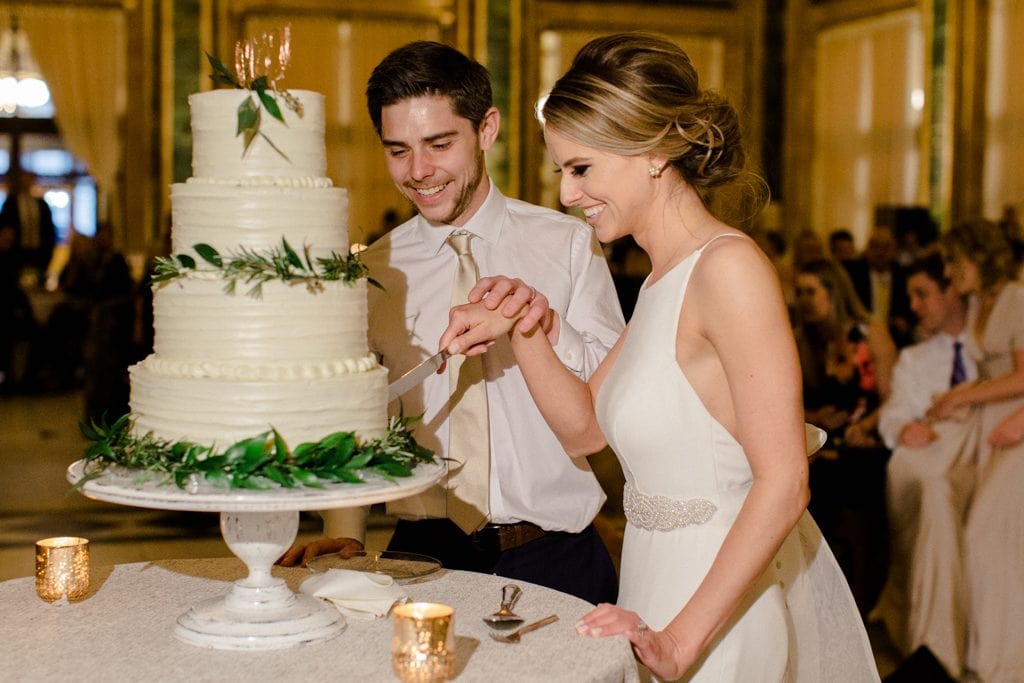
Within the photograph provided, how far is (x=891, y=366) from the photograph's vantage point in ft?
20.8

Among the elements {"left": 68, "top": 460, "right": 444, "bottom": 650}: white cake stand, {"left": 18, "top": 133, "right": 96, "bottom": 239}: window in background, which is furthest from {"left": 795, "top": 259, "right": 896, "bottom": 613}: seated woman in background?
{"left": 18, "top": 133, "right": 96, "bottom": 239}: window in background

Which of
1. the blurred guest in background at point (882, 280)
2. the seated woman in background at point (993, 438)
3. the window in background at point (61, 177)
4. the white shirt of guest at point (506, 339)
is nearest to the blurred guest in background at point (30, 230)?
A: the window in background at point (61, 177)

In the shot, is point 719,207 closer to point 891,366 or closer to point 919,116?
point 891,366

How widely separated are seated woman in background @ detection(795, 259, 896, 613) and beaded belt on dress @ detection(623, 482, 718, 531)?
11.5 ft

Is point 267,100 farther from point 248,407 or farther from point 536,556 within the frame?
point 536,556

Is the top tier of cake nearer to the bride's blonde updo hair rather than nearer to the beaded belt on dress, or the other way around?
the bride's blonde updo hair

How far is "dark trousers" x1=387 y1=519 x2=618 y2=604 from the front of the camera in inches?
116

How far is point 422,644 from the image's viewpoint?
1.82 metres

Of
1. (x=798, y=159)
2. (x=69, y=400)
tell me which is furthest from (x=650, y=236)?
(x=798, y=159)

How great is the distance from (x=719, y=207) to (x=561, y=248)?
0.83 m

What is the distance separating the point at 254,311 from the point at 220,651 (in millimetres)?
544

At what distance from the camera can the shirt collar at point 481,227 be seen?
10.3ft

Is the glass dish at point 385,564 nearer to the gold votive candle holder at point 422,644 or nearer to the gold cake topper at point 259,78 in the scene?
the gold votive candle holder at point 422,644

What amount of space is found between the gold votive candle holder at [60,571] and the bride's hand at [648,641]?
93 centimetres
